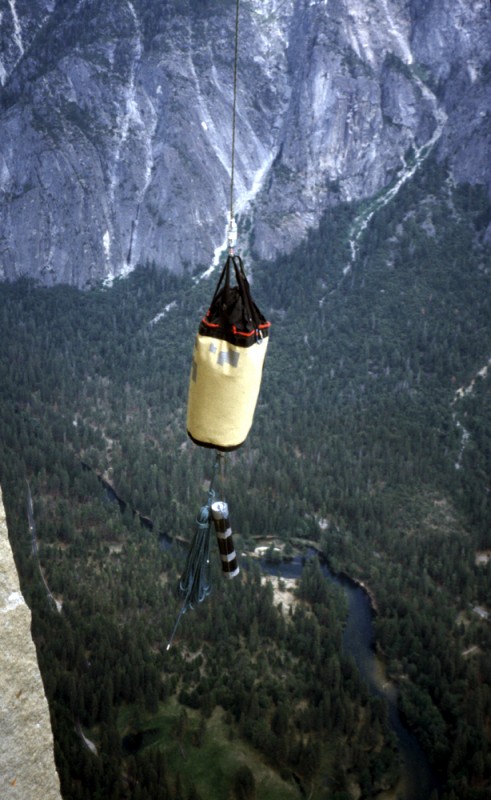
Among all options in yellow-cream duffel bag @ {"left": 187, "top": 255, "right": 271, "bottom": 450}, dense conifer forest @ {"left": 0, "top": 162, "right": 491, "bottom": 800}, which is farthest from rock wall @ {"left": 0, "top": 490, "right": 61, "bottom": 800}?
dense conifer forest @ {"left": 0, "top": 162, "right": 491, "bottom": 800}

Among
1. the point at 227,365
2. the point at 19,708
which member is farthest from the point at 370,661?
the point at 19,708

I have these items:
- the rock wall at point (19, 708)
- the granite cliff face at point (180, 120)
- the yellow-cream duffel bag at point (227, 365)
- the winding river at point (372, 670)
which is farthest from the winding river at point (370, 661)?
the granite cliff face at point (180, 120)

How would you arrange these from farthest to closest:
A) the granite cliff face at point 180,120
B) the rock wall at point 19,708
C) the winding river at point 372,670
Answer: the granite cliff face at point 180,120, the winding river at point 372,670, the rock wall at point 19,708

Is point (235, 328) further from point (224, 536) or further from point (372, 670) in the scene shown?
point (372, 670)

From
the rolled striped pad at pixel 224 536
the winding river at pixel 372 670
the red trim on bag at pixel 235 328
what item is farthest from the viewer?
the winding river at pixel 372 670

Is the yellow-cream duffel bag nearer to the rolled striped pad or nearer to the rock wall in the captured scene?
the rolled striped pad

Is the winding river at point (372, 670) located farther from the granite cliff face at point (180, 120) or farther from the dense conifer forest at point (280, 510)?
the granite cliff face at point (180, 120)
